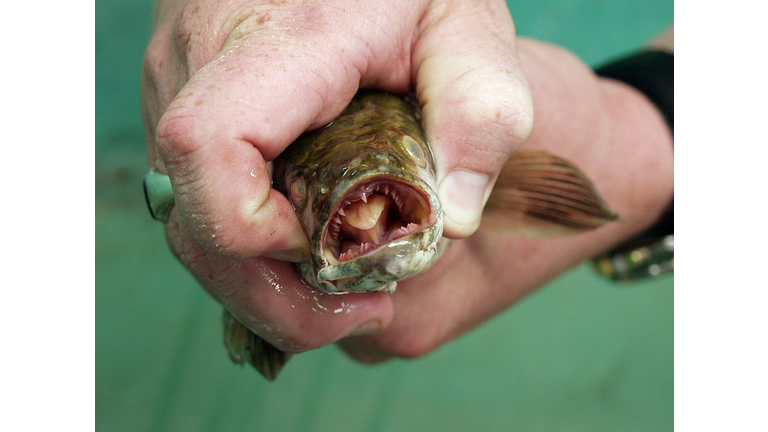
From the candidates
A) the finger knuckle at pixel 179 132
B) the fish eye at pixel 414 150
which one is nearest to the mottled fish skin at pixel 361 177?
the fish eye at pixel 414 150

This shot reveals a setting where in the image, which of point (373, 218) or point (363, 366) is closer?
point (373, 218)

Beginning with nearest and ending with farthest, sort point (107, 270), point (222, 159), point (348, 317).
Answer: point (222, 159) → point (348, 317) → point (107, 270)

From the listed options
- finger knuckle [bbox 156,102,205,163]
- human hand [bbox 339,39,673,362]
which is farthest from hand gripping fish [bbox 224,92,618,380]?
human hand [bbox 339,39,673,362]

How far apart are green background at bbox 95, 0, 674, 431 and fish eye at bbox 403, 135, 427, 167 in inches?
62.8

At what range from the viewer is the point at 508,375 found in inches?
147

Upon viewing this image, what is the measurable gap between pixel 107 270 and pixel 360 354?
1.68 meters

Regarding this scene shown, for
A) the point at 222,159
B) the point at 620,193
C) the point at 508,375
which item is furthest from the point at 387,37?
the point at 508,375

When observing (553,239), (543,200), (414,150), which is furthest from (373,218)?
(553,239)

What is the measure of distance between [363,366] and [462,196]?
2.56 meters

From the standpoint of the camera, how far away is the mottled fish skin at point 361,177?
3.01ft

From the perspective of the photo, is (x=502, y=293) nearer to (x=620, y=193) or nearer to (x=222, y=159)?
(x=620, y=193)

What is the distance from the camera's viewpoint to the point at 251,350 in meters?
1.53

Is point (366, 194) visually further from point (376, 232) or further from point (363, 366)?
point (363, 366)

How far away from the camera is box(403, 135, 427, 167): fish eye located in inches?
42.2
